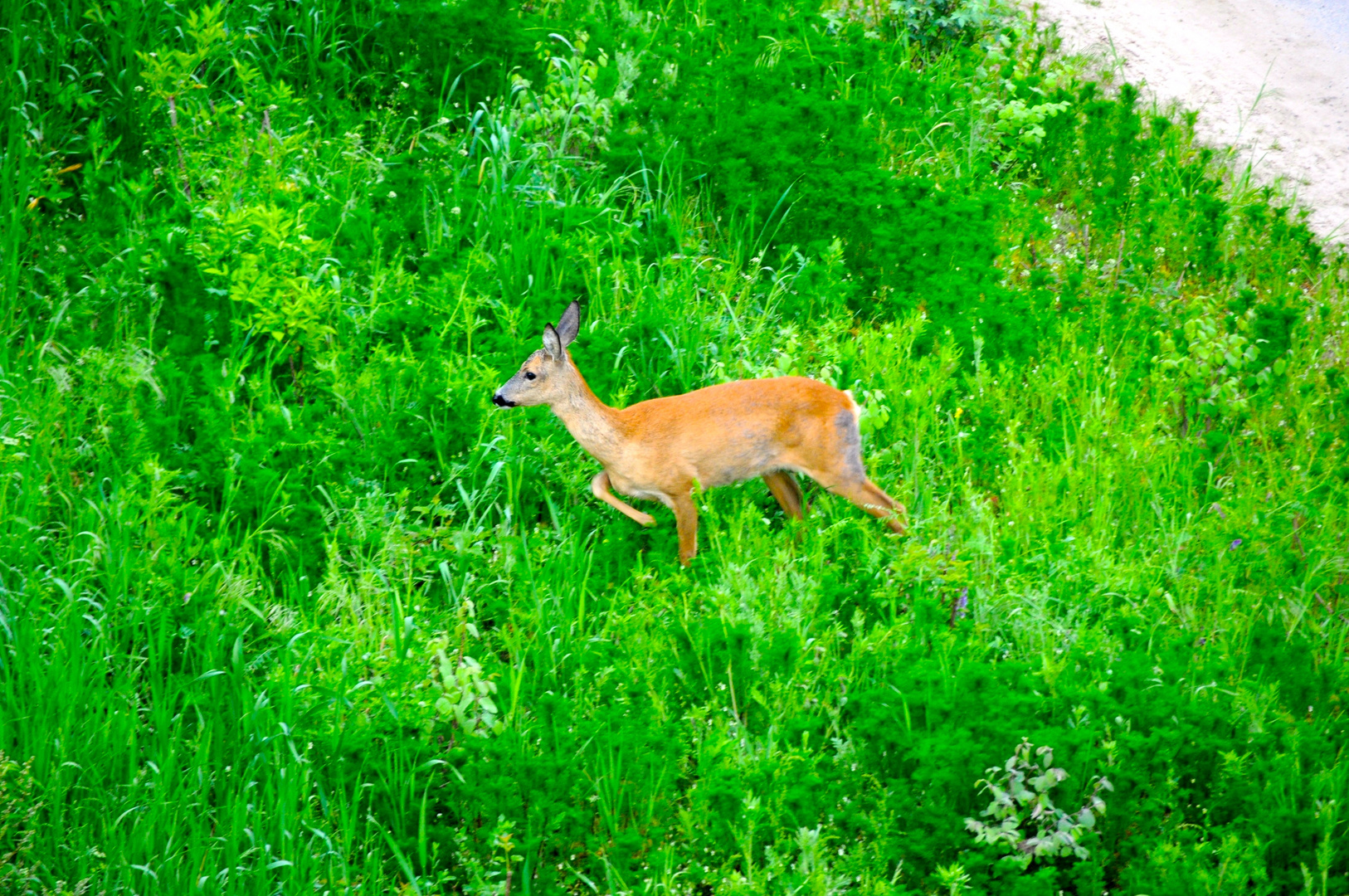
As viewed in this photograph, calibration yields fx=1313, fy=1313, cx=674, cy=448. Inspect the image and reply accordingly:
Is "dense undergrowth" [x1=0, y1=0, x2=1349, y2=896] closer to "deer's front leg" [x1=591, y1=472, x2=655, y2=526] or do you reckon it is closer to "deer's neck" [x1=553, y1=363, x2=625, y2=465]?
"deer's front leg" [x1=591, y1=472, x2=655, y2=526]

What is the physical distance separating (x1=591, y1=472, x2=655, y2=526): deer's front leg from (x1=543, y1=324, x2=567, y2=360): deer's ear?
57 centimetres

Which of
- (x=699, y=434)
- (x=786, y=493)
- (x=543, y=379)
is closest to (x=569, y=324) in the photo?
(x=543, y=379)

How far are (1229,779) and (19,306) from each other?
223 inches

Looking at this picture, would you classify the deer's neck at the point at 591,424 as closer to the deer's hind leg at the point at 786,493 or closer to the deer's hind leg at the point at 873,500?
the deer's hind leg at the point at 786,493

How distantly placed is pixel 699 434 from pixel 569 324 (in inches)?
30.5

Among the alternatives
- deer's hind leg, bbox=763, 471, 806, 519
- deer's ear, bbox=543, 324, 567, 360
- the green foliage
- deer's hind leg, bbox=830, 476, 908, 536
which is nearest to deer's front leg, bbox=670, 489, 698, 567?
deer's hind leg, bbox=763, 471, 806, 519

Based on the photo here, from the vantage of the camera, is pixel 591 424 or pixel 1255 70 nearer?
pixel 591 424

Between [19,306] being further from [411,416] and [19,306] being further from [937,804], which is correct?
[937,804]

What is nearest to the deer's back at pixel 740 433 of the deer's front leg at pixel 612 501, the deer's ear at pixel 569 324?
the deer's front leg at pixel 612 501

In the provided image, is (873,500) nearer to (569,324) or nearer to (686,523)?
(686,523)

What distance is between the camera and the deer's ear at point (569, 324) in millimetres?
5762

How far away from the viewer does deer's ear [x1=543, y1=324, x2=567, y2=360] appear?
221 inches

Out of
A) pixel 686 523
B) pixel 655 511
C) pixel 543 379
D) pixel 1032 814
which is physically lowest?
pixel 655 511

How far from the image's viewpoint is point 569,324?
19.1 ft
